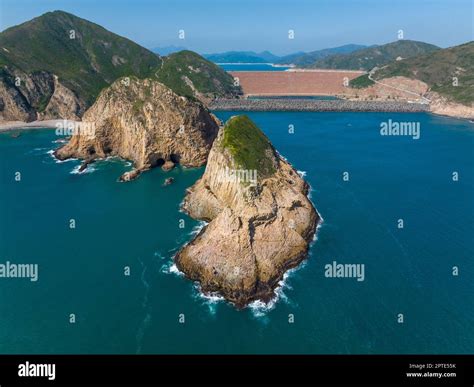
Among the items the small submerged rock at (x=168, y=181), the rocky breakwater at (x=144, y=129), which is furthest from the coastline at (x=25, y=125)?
the small submerged rock at (x=168, y=181)

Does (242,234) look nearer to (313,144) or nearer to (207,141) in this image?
(207,141)

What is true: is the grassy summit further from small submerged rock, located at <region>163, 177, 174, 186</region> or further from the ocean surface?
small submerged rock, located at <region>163, 177, 174, 186</region>

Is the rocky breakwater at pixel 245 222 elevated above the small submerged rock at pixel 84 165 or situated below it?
below

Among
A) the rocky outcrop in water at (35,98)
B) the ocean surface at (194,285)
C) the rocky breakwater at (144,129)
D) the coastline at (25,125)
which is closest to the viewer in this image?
the ocean surface at (194,285)

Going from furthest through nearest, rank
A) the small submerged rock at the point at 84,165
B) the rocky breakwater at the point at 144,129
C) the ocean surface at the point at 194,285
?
1. the small submerged rock at the point at 84,165
2. the rocky breakwater at the point at 144,129
3. the ocean surface at the point at 194,285

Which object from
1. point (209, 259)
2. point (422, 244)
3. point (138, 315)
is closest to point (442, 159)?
point (422, 244)

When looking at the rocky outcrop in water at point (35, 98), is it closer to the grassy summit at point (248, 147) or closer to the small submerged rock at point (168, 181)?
the small submerged rock at point (168, 181)
